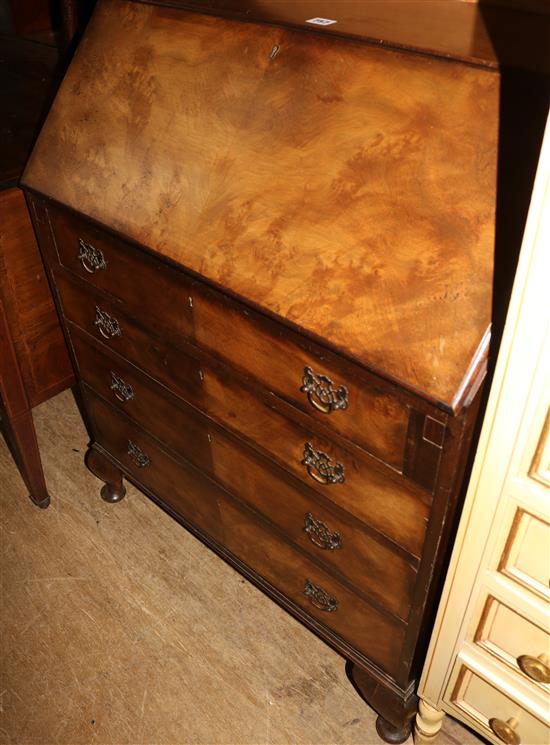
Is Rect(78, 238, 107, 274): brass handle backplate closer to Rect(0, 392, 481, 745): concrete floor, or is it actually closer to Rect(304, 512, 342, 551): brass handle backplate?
Rect(304, 512, 342, 551): brass handle backplate

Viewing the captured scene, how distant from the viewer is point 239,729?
165 centimetres

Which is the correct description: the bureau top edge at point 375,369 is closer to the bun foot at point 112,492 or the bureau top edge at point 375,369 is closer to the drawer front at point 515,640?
the drawer front at point 515,640

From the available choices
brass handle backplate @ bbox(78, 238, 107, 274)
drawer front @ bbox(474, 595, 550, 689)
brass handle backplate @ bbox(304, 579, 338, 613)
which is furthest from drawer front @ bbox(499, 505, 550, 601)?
brass handle backplate @ bbox(78, 238, 107, 274)

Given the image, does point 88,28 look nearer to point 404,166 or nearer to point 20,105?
point 20,105

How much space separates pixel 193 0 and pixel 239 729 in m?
1.66

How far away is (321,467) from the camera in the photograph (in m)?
1.28

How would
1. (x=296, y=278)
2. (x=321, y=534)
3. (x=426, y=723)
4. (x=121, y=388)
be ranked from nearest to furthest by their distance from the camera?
(x=296, y=278), (x=321, y=534), (x=426, y=723), (x=121, y=388)

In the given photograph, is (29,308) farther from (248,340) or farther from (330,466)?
(330,466)

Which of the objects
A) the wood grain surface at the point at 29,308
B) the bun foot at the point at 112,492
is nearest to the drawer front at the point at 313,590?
the bun foot at the point at 112,492

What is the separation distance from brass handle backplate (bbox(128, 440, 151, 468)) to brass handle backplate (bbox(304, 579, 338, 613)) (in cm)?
60

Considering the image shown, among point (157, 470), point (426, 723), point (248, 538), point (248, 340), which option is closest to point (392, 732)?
point (426, 723)

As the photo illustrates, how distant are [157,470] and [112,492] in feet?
1.28

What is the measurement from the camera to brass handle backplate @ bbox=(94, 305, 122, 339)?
163 cm

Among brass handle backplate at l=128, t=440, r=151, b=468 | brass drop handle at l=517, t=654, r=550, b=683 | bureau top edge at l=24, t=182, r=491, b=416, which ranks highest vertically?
bureau top edge at l=24, t=182, r=491, b=416
